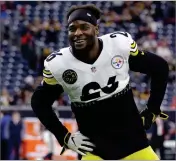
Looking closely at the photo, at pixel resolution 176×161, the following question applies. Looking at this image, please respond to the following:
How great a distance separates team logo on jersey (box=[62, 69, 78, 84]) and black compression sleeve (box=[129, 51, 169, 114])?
37 cm

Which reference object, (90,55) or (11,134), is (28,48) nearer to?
(11,134)

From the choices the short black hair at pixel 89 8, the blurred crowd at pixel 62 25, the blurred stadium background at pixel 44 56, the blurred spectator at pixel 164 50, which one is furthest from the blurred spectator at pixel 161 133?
the short black hair at pixel 89 8

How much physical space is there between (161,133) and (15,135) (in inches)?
94.2

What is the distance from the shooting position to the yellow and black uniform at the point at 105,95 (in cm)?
414

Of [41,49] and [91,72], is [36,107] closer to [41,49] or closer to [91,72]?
[91,72]

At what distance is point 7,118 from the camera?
37.0 feet

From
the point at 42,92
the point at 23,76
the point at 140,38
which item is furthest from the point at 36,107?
the point at 140,38

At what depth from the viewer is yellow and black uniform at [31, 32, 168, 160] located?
13.6 ft

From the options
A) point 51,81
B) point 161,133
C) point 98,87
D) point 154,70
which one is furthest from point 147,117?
point 161,133

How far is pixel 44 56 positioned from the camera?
15.5m

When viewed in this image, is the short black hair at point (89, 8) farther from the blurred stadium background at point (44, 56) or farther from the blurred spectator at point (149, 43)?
the blurred spectator at point (149, 43)

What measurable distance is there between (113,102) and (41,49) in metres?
12.1

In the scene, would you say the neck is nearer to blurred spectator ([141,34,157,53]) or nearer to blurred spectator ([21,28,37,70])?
blurred spectator ([21,28,37,70])

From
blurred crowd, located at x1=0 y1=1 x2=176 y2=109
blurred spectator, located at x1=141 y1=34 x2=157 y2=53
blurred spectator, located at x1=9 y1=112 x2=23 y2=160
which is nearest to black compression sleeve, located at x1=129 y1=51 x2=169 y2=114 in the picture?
blurred spectator, located at x1=9 y1=112 x2=23 y2=160
